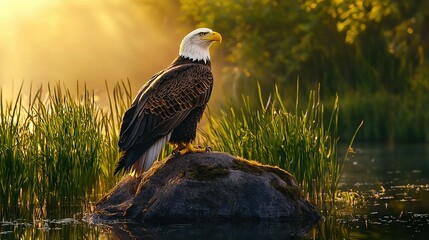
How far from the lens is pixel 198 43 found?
14.0m

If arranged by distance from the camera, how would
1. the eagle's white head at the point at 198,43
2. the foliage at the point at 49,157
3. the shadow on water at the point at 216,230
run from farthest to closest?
the foliage at the point at 49,157, the eagle's white head at the point at 198,43, the shadow on water at the point at 216,230

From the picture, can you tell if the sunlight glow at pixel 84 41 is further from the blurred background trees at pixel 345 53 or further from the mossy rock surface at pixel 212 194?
the mossy rock surface at pixel 212 194

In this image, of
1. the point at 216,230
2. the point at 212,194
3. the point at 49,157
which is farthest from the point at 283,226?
the point at 49,157

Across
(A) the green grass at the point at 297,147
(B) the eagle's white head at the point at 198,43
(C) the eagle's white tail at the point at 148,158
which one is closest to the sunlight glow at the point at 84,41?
(A) the green grass at the point at 297,147

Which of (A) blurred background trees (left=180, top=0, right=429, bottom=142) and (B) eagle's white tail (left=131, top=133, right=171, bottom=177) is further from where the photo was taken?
(A) blurred background trees (left=180, top=0, right=429, bottom=142)

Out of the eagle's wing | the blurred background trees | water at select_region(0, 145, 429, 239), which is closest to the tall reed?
water at select_region(0, 145, 429, 239)

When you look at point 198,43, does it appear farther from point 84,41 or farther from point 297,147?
point 84,41

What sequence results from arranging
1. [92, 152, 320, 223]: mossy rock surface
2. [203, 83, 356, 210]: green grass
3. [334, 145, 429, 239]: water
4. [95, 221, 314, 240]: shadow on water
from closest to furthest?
[95, 221, 314, 240]: shadow on water, [334, 145, 429, 239]: water, [92, 152, 320, 223]: mossy rock surface, [203, 83, 356, 210]: green grass

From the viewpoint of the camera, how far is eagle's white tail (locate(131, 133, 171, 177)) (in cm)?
1371

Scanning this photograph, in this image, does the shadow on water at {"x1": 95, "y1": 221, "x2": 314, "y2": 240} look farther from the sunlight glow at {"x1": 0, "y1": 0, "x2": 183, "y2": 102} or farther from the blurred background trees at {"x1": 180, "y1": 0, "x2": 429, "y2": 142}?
the sunlight glow at {"x1": 0, "y1": 0, "x2": 183, "y2": 102}

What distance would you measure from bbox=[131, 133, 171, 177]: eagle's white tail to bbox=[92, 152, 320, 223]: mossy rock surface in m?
0.20

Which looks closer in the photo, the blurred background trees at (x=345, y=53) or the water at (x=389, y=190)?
the water at (x=389, y=190)

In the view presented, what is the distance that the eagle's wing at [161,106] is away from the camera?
1363cm

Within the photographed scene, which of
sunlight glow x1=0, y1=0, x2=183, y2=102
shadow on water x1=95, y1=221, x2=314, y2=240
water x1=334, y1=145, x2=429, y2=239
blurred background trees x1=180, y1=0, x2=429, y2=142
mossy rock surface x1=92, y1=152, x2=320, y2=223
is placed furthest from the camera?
sunlight glow x1=0, y1=0, x2=183, y2=102
